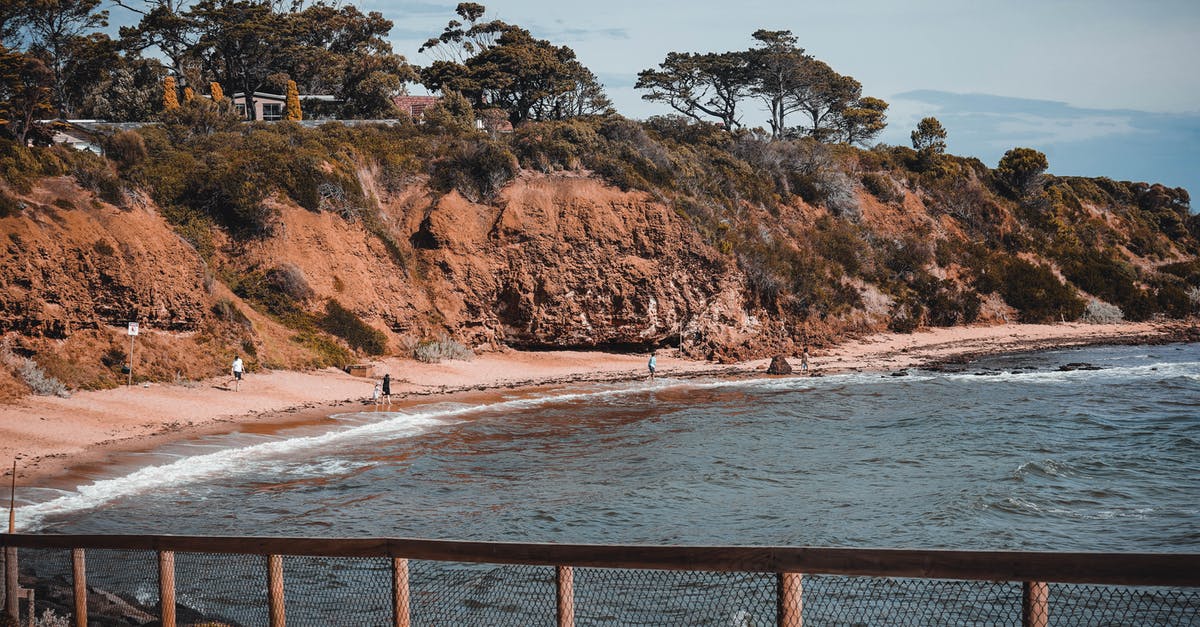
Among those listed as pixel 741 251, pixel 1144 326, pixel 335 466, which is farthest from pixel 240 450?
pixel 1144 326

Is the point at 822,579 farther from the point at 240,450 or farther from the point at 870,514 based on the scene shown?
the point at 240,450

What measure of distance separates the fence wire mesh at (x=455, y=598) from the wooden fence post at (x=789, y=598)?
1575mm

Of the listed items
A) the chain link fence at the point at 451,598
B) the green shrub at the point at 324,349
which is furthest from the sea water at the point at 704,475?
the green shrub at the point at 324,349

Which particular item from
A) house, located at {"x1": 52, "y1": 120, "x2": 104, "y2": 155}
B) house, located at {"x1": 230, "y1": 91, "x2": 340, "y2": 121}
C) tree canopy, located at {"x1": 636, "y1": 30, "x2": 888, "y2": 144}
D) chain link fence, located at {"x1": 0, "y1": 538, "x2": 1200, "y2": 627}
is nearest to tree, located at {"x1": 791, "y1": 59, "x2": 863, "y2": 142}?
tree canopy, located at {"x1": 636, "y1": 30, "x2": 888, "y2": 144}

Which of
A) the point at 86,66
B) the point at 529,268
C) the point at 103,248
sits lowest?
the point at 529,268

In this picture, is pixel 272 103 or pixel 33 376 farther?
pixel 272 103

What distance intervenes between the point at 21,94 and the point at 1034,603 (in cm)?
3990

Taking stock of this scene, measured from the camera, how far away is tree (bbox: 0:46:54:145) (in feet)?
102

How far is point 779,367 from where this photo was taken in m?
39.8

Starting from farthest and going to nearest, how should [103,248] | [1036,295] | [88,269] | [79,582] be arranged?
[1036,295] < [103,248] < [88,269] < [79,582]

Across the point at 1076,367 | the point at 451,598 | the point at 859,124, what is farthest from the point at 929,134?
the point at 451,598

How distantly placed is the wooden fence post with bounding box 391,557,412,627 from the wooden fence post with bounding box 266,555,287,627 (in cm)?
87

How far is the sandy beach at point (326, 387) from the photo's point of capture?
69.3 ft

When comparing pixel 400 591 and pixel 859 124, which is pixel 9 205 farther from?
pixel 859 124
